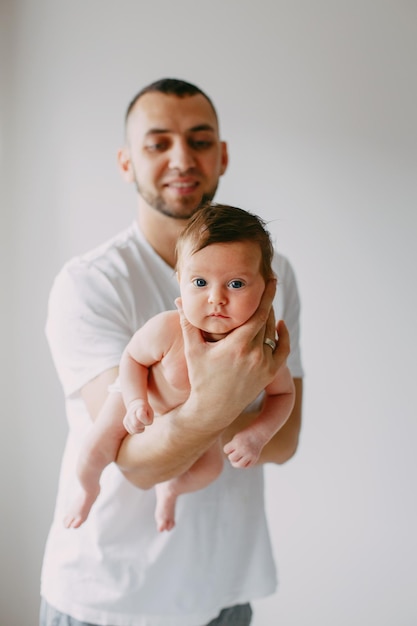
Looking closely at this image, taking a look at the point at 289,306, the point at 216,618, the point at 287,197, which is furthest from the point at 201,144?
the point at 216,618

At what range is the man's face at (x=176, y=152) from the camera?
4.31ft

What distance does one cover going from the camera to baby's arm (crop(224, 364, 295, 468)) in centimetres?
99

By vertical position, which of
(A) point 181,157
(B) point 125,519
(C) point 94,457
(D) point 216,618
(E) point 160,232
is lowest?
(D) point 216,618

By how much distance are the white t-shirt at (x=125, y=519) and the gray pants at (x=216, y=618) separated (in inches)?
0.7

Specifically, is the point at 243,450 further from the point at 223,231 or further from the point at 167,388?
the point at 223,231

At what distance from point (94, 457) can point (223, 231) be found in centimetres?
41

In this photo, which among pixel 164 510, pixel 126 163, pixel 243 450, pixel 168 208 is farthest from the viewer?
pixel 126 163

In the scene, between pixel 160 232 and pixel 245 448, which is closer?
pixel 245 448

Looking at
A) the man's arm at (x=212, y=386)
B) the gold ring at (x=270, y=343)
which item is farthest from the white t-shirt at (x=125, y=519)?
the gold ring at (x=270, y=343)

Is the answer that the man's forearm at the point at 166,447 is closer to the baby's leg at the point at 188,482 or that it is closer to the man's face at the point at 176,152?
the baby's leg at the point at 188,482

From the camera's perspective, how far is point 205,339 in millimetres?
957

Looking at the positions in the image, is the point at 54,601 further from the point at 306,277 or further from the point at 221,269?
the point at 306,277

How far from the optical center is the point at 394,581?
204 centimetres

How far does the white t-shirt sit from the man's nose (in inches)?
5.7
